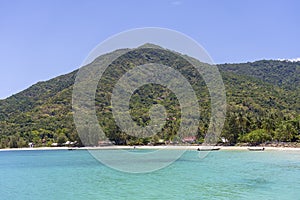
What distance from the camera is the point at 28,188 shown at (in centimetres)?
2109

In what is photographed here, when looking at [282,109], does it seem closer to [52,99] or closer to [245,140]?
[245,140]

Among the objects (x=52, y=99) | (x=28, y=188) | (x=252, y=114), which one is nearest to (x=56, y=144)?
(x=52, y=99)

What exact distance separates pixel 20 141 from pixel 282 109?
181 ft

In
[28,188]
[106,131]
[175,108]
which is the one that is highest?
[175,108]

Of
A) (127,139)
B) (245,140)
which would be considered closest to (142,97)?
(127,139)

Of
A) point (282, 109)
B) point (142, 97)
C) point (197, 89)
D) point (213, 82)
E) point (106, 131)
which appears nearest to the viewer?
point (213, 82)

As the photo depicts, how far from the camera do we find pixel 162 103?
85125mm

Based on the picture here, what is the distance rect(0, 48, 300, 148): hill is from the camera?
2255 inches

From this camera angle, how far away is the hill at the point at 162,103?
188ft

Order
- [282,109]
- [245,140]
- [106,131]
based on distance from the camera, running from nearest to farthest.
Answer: [245,140] → [106,131] → [282,109]

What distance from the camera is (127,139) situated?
71.6m

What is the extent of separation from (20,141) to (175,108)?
3392 cm

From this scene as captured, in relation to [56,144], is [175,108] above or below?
above

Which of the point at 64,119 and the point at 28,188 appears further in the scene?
the point at 64,119
